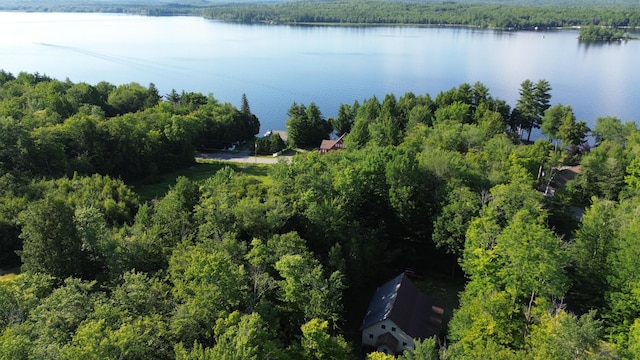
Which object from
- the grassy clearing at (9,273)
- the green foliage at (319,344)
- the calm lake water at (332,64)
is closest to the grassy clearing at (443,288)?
the green foliage at (319,344)

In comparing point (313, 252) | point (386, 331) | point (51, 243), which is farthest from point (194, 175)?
point (386, 331)

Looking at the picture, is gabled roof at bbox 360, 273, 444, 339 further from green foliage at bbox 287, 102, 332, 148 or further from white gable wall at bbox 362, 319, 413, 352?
green foliage at bbox 287, 102, 332, 148

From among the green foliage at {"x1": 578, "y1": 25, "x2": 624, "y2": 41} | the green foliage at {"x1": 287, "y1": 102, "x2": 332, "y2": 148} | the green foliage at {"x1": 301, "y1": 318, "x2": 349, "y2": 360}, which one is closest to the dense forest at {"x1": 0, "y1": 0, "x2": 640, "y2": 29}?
the green foliage at {"x1": 578, "y1": 25, "x2": 624, "y2": 41}

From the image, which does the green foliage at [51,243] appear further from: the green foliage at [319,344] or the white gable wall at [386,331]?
the white gable wall at [386,331]

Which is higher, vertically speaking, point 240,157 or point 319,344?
point 319,344

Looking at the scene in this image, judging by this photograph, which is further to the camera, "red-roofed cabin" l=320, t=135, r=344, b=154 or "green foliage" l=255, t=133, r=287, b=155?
"green foliage" l=255, t=133, r=287, b=155

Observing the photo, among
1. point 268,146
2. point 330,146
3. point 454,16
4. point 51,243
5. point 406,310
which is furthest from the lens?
point 454,16

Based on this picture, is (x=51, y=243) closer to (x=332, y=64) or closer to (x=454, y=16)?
(x=332, y=64)

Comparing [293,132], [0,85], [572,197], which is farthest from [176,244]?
[0,85]

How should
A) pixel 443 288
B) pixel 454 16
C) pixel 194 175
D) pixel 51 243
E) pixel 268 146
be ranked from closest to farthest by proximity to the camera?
pixel 51 243 → pixel 443 288 → pixel 194 175 → pixel 268 146 → pixel 454 16
